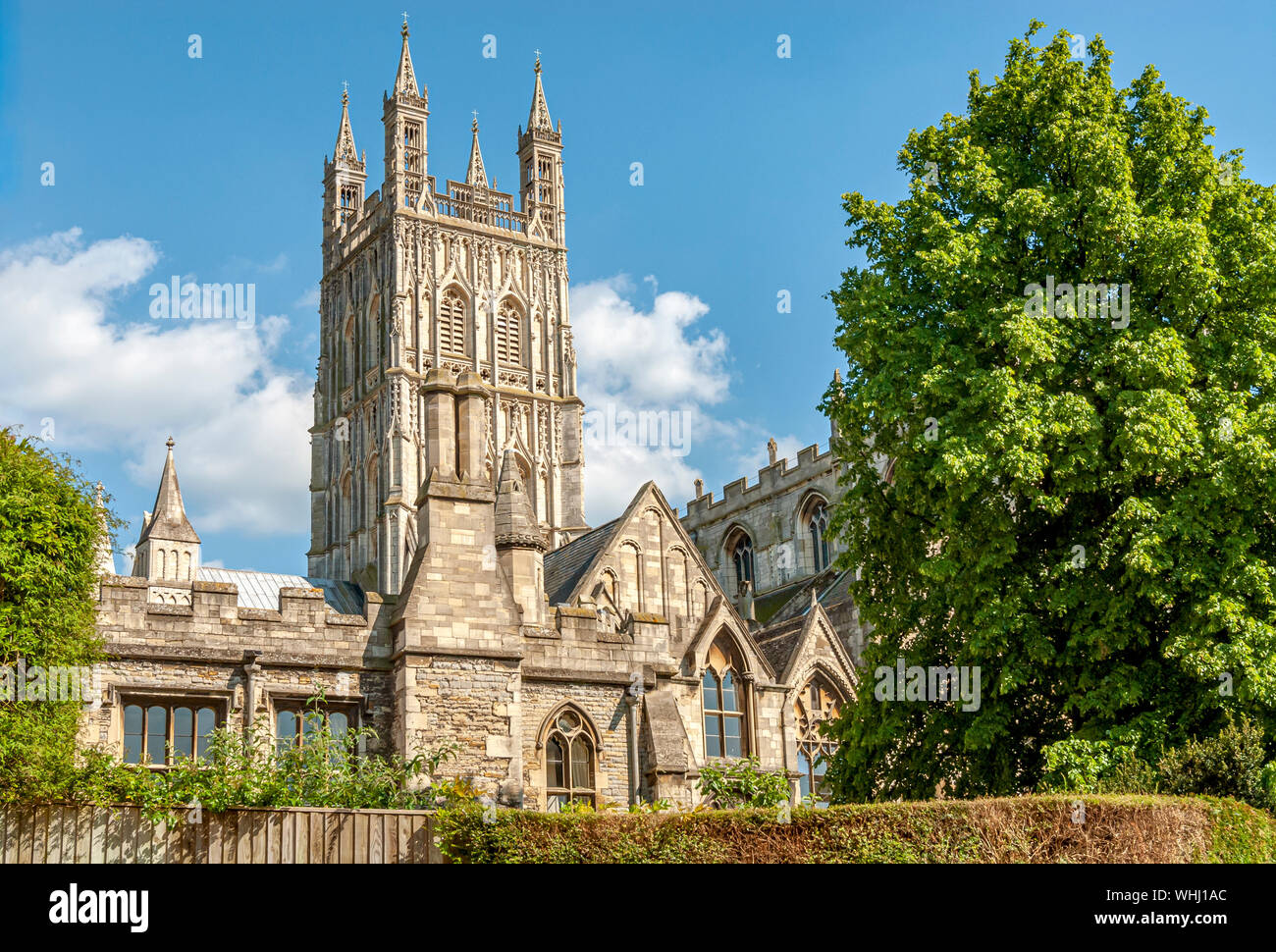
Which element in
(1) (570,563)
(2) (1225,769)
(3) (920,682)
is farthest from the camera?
(1) (570,563)

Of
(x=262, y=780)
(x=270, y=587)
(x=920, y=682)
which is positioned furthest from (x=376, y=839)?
(x=270, y=587)

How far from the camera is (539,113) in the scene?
93250 mm

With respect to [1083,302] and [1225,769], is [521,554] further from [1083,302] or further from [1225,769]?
[1225,769]

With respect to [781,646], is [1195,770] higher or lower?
lower

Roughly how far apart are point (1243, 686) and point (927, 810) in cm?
513

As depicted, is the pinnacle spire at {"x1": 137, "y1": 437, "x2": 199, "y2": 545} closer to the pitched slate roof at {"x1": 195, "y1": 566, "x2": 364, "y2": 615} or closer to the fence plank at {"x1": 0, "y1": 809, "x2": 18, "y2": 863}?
the pitched slate roof at {"x1": 195, "y1": 566, "x2": 364, "y2": 615}

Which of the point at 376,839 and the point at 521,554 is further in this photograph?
the point at 521,554

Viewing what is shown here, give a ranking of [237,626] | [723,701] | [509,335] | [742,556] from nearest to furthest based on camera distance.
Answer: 1. [237,626]
2. [723,701]
3. [742,556]
4. [509,335]

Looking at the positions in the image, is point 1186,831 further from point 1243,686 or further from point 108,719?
point 108,719

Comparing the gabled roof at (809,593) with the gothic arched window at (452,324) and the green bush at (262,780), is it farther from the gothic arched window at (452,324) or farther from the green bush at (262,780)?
the gothic arched window at (452,324)

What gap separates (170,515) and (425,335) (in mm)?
24039
